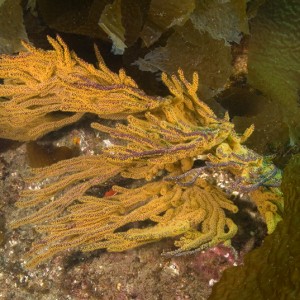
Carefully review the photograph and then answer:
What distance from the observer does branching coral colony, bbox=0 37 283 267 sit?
2213 millimetres

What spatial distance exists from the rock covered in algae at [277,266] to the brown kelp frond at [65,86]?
948 millimetres

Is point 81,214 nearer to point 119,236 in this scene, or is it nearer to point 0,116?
point 119,236

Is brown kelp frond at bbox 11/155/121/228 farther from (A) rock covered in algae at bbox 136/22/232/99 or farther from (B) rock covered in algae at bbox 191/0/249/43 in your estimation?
(B) rock covered in algae at bbox 191/0/249/43

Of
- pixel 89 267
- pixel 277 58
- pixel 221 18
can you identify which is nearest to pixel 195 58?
pixel 221 18

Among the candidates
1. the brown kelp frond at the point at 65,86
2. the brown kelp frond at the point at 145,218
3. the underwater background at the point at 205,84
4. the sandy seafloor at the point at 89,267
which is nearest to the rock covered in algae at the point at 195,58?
the underwater background at the point at 205,84

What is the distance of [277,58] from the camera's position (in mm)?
2602

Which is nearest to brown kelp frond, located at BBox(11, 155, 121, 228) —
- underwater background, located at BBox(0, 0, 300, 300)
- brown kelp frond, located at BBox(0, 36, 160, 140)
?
brown kelp frond, located at BBox(0, 36, 160, 140)

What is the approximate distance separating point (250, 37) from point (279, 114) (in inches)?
23.5

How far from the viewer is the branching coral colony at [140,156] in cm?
221

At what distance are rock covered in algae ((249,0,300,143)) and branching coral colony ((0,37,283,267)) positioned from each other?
20.8 inches

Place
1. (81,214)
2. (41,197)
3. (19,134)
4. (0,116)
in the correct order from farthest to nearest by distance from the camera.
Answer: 1. (19,134)
2. (0,116)
3. (41,197)
4. (81,214)

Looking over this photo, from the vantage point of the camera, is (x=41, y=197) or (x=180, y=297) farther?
(x=180, y=297)

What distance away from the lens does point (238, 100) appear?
2857 mm

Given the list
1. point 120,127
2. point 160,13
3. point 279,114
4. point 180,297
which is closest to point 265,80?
point 279,114
